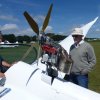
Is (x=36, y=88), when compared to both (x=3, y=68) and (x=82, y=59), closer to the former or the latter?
(x=3, y=68)

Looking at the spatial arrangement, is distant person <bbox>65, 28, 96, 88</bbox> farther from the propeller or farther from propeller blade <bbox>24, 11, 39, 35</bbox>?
propeller blade <bbox>24, 11, 39, 35</bbox>

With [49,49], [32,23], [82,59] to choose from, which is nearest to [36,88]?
[49,49]

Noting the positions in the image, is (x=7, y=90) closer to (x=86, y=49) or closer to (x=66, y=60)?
(x=66, y=60)

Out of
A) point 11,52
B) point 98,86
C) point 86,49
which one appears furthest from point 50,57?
point 98,86

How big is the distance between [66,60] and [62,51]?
17 centimetres

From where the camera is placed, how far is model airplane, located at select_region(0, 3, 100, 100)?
189 inches

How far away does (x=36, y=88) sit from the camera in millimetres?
4977

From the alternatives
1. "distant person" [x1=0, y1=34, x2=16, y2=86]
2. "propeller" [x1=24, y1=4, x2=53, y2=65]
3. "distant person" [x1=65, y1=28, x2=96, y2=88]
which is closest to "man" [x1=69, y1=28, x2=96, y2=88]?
"distant person" [x1=65, y1=28, x2=96, y2=88]

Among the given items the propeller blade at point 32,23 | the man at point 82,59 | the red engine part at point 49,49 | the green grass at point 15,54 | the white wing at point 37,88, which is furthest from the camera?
the man at point 82,59

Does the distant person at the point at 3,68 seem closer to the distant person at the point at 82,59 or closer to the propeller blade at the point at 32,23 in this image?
the propeller blade at the point at 32,23

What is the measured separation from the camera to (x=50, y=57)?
5242 millimetres

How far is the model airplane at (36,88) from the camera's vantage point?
4.79 metres

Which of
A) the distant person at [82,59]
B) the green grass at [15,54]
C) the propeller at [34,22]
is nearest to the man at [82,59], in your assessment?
the distant person at [82,59]

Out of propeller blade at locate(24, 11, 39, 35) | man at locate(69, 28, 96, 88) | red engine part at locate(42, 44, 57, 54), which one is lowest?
man at locate(69, 28, 96, 88)
